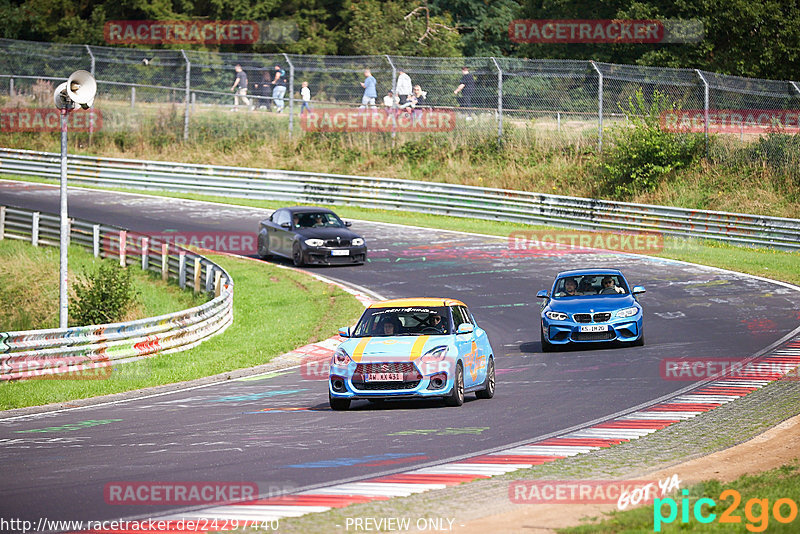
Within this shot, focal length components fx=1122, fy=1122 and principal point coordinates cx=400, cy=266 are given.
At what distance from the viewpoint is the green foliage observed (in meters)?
37.1

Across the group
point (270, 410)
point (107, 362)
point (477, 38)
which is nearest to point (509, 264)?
point (107, 362)

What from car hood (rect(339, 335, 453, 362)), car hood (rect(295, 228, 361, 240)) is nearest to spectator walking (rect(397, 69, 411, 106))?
car hood (rect(295, 228, 361, 240))

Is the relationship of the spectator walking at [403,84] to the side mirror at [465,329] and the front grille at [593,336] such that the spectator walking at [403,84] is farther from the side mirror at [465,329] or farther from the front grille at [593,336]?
the side mirror at [465,329]

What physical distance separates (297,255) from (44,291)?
646 cm

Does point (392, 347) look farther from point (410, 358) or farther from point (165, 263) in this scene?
point (165, 263)

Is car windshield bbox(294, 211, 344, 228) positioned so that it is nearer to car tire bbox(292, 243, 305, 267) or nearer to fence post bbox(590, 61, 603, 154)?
car tire bbox(292, 243, 305, 267)

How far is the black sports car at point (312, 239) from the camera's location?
28.8m

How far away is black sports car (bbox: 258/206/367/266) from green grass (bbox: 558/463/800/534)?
20.5 m

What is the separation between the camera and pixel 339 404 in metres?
13.5

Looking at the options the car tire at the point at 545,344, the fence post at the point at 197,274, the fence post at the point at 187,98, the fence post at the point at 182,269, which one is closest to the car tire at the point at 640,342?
the car tire at the point at 545,344

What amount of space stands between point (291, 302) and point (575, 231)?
1245cm

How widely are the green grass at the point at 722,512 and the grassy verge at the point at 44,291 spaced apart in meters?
17.7

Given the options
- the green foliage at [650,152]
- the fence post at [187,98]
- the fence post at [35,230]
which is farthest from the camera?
the fence post at [187,98]

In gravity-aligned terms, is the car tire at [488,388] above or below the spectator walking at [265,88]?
below
